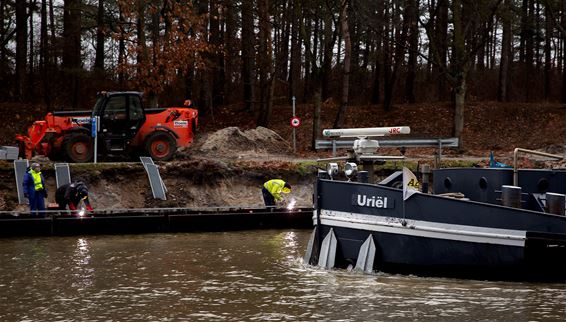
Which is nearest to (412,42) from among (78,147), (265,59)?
(265,59)

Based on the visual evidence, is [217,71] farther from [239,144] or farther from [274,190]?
[274,190]

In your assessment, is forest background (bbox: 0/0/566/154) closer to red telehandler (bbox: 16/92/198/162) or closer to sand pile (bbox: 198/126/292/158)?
sand pile (bbox: 198/126/292/158)

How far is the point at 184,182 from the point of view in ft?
78.8

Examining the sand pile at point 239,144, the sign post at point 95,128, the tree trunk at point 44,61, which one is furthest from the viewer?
the tree trunk at point 44,61

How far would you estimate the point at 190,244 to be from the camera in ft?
59.6

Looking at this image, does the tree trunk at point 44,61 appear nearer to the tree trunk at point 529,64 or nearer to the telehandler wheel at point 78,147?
the telehandler wheel at point 78,147

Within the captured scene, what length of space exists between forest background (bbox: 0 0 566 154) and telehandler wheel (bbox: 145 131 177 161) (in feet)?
16.4

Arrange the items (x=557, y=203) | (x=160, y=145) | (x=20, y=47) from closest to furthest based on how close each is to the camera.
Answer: (x=557, y=203) → (x=160, y=145) → (x=20, y=47)

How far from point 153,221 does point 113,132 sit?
508 cm

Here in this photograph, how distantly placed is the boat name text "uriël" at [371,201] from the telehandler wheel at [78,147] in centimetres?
1263

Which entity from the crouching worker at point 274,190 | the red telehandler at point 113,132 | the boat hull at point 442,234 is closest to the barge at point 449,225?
the boat hull at point 442,234

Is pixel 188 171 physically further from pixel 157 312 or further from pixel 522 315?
pixel 522 315

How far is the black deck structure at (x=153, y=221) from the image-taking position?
64.5 ft

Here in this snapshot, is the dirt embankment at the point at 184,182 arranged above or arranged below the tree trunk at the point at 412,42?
below
